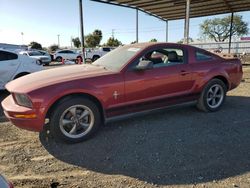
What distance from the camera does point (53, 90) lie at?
4.11 meters

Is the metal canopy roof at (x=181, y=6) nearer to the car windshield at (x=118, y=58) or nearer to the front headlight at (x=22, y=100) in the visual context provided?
the car windshield at (x=118, y=58)

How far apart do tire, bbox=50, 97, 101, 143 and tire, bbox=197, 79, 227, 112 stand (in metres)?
2.45

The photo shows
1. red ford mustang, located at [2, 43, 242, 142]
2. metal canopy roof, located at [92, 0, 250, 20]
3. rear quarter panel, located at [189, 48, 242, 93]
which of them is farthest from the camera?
metal canopy roof, located at [92, 0, 250, 20]

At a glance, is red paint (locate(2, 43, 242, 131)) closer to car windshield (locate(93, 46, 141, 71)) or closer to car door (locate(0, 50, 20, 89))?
car windshield (locate(93, 46, 141, 71))

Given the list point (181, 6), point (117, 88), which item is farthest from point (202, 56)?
point (181, 6)

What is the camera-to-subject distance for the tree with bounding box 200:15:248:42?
78.8 meters

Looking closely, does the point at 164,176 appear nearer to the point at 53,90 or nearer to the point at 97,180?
the point at 97,180

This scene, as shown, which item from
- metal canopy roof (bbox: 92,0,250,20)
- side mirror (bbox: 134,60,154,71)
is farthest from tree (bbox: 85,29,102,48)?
side mirror (bbox: 134,60,154,71)

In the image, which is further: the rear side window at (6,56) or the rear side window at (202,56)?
the rear side window at (6,56)

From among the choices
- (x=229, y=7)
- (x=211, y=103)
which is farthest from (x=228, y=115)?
(x=229, y=7)

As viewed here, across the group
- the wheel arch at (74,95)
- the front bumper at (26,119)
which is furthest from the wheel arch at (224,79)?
the front bumper at (26,119)

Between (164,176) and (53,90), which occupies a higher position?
(53,90)

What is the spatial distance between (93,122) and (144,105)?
1.03 metres

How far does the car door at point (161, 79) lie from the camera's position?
4789 mm
